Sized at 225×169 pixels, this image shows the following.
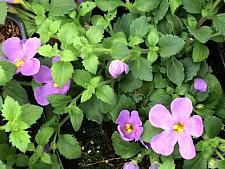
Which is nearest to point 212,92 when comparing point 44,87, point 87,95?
point 87,95

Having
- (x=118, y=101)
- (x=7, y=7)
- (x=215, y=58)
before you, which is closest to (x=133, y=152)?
(x=118, y=101)

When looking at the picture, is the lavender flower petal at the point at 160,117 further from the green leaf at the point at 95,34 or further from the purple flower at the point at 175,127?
the green leaf at the point at 95,34

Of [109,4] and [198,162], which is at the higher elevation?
[109,4]

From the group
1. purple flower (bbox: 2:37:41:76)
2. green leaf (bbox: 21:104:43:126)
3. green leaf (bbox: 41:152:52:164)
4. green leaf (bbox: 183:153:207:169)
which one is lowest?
green leaf (bbox: 41:152:52:164)

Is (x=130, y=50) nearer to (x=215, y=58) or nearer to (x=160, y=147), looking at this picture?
(x=160, y=147)

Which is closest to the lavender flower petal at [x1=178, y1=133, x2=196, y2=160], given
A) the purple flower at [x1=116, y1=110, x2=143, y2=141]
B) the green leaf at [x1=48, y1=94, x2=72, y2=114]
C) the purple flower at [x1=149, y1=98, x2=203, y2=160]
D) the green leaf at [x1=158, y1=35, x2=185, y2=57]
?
the purple flower at [x1=149, y1=98, x2=203, y2=160]

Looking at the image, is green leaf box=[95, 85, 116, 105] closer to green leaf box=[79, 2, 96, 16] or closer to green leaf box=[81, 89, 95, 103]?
green leaf box=[81, 89, 95, 103]

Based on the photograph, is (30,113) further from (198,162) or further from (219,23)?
(219,23)
